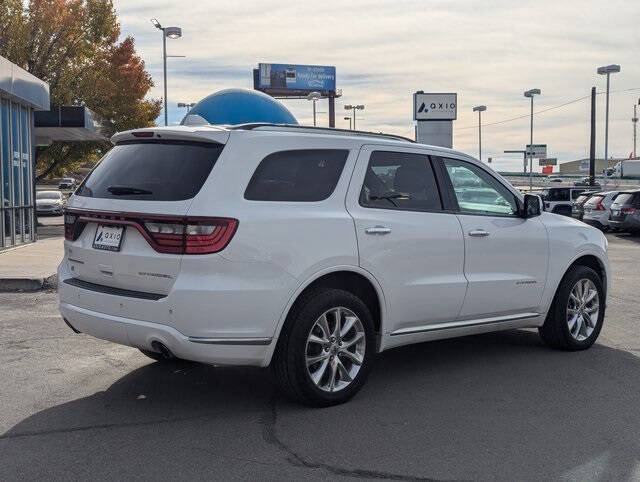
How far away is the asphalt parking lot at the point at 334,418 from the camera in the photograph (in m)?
4.27

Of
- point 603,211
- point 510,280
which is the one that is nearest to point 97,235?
point 510,280

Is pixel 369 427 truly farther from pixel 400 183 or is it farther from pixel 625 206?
pixel 625 206

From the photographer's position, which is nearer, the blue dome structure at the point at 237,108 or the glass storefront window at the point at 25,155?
the blue dome structure at the point at 237,108

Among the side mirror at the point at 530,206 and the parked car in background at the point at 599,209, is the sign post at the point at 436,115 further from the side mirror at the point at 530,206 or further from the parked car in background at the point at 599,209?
the side mirror at the point at 530,206

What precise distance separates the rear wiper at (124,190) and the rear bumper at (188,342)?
783 millimetres

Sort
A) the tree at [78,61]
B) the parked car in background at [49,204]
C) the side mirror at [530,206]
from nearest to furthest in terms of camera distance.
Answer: the side mirror at [530,206] → the tree at [78,61] → the parked car in background at [49,204]

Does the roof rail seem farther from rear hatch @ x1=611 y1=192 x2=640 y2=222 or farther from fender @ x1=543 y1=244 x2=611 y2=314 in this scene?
rear hatch @ x1=611 y1=192 x2=640 y2=222

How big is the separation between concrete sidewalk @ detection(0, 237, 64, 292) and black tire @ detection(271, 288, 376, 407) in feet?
23.7

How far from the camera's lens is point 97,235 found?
17.3ft

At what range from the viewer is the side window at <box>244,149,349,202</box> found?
5078 mm

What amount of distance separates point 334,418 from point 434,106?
53.4 feet

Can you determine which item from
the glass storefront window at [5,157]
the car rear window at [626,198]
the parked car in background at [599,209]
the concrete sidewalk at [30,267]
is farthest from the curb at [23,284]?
the parked car in background at [599,209]

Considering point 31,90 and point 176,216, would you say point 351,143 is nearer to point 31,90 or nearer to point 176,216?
point 176,216

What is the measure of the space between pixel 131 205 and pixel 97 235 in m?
0.40
